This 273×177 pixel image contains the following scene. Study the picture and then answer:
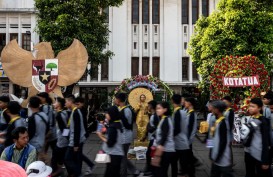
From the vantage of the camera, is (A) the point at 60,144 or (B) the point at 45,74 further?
(B) the point at 45,74

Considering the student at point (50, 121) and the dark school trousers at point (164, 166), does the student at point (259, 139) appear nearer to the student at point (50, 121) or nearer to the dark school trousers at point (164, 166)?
the dark school trousers at point (164, 166)

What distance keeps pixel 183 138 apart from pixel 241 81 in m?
6.38

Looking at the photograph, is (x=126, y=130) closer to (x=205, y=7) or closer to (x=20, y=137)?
(x=20, y=137)

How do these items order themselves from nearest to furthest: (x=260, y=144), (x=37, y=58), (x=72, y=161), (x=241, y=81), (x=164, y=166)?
(x=260, y=144), (x=164, y=166), (x=72, y=161), (x=37, y=58), (x=241, y=81)

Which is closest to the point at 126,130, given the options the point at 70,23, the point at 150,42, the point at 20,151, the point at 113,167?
the point at 113,167

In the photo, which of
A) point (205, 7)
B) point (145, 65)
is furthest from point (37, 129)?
point (205, 7)

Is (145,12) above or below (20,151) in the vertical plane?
above

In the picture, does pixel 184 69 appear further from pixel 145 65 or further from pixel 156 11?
pixel 156 11

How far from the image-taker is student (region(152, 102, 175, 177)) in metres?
6.18

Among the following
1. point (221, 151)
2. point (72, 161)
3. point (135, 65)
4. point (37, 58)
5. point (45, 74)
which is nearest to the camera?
point (221, 151)

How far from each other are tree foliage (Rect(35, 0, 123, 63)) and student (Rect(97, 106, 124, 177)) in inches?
510

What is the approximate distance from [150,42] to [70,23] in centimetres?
1121

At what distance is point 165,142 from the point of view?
6.38 meters

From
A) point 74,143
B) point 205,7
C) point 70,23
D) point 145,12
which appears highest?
point 205,7
